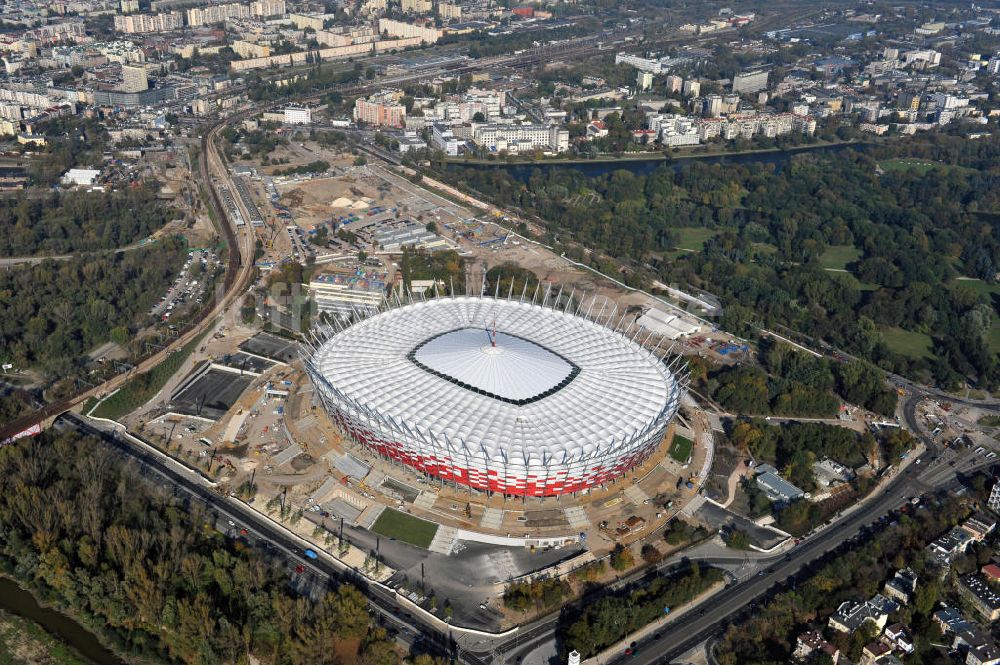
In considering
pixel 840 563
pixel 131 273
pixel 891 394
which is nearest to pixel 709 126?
pixel 891 394

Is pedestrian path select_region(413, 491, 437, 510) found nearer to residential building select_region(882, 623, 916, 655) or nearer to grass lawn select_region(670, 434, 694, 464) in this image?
grass lawn select_region(670, 434, 694, 464)

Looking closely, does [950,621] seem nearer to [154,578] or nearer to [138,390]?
[154,578]

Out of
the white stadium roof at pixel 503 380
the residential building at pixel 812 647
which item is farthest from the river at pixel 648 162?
the residential building at pixel 812 647

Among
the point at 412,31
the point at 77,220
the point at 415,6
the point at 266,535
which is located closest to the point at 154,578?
the point at 266,535

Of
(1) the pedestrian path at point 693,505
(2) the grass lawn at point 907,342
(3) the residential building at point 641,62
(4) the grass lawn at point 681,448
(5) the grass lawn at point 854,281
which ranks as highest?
(3) the residential building at point 641,62

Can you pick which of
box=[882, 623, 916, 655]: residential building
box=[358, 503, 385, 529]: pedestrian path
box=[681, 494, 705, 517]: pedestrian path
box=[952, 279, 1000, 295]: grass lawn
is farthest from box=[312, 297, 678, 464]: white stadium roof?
box=[952, 279, 1000, 295]: grass lawn

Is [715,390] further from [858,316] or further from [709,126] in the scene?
[709,126]

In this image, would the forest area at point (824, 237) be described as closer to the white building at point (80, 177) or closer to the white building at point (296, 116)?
the white building at point (296, 116)
